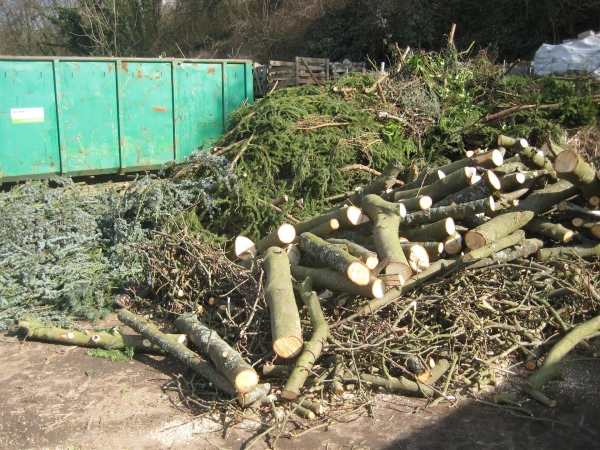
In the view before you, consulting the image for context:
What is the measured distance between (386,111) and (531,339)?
5286 millimetres

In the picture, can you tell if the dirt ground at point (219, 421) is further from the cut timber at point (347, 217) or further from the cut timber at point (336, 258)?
the cut timber at point (347, 217)

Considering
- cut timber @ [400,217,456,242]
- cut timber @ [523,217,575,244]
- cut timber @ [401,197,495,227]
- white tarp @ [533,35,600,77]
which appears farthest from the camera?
white tarp @ [533,35,600,77]

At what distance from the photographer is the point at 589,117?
959 centimetres

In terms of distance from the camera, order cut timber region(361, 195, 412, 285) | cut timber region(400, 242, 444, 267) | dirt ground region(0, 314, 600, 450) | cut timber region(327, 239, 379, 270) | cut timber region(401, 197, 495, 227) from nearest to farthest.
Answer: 1. dirt ground region(0, 314, 600, 450)
2. cut timber region(361, 195, 412, 285)
3. cut timber region(327, 239, 379, 270)
4. cut timber region(400, 242, 444, 267)
5. cut timber region(401, 197, 495, 227)

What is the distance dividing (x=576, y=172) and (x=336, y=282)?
2.70m

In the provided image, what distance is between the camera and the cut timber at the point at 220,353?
4.40m

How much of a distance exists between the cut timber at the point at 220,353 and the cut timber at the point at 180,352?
0.08m

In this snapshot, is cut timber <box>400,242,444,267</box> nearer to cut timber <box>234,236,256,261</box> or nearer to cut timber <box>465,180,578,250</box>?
cut timber <box>465,180,578,250</box>

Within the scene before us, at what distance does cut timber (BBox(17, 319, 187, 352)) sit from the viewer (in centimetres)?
543

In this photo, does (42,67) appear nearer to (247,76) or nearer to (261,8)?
(247,76)

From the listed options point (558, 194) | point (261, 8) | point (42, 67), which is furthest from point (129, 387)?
point (261, 8)

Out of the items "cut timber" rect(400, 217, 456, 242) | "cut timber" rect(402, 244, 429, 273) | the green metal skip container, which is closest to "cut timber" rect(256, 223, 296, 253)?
"cut timber" rect(400, 217, 456, 242)

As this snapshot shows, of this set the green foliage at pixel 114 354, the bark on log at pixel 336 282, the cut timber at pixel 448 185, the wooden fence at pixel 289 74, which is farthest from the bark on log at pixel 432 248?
the wooden fence at pixel 289 74

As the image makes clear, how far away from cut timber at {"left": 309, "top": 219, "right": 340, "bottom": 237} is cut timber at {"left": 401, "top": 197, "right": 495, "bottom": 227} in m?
0.71
